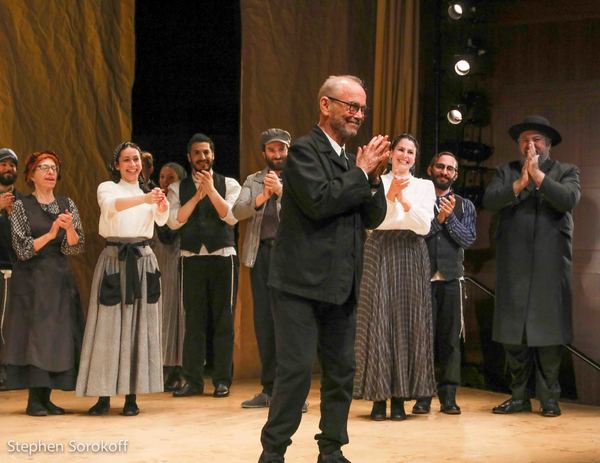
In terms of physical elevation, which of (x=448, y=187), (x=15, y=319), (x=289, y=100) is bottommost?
(x=15, y=319)

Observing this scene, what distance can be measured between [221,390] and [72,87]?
2.09 m

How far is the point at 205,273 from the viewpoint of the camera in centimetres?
617

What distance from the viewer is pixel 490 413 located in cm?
572

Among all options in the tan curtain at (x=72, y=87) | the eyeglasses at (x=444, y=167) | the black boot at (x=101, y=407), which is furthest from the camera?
the tan curtain at (x=72, y=87)

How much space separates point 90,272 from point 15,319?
3.96 feet

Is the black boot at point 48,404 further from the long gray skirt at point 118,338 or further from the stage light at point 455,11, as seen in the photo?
the stage light at point 455,11

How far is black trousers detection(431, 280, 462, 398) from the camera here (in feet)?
18.6

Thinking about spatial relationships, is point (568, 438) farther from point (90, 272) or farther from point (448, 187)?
point (90, 272)

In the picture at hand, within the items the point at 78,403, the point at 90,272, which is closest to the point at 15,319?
the point at 78,403

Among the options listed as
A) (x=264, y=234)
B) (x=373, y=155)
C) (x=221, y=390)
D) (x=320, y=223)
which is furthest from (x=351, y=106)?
(x=221, y=390)

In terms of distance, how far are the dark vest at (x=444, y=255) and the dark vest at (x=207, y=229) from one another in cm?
122

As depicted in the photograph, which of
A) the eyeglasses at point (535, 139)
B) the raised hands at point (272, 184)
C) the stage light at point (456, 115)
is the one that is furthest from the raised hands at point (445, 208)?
the stage light at point (456, 115)

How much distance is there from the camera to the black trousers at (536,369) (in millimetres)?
5641

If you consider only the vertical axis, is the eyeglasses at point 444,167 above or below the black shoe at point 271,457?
above
